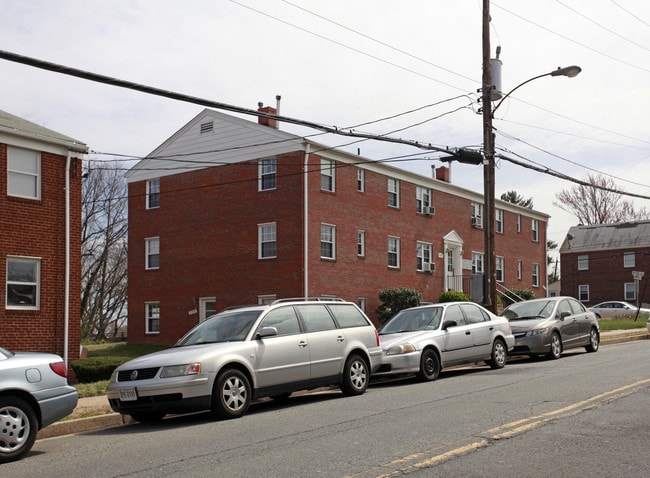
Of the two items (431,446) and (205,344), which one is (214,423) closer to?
(205,344)

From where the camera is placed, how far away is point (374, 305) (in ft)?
108

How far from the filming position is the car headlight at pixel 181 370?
Result: 1022cm

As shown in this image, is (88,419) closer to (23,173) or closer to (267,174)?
(23,173)

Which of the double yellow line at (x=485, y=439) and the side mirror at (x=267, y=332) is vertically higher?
the side mirror at (x=267, y=332)

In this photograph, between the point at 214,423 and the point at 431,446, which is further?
the point at 214,423

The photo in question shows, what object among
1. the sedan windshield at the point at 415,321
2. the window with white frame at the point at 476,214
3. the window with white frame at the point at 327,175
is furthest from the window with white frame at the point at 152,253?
the sedan windshield at the point at 415,321

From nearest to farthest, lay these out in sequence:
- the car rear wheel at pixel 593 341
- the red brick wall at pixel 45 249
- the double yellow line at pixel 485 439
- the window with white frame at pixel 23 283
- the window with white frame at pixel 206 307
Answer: the double yellow line at pixel 485 439, the red brick wall at pixel 45 249, the window with white frame at pixel 23 283, the car rear wheel at pixel 593 341, the window with white frame at pixel 206 307

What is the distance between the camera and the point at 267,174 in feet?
102

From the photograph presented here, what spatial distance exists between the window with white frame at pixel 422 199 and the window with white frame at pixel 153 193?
11.9 m

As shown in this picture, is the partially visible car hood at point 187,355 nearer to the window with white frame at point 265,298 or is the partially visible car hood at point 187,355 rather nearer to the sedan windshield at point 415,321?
the sedan windshield at point 415,321

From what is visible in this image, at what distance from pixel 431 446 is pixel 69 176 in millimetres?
15692

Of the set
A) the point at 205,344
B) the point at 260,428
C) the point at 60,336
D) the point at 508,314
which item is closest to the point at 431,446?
the point at 260,428

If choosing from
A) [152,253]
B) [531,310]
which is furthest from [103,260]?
[531,310]

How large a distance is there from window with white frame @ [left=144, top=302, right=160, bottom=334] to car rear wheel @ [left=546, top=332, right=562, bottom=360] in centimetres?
2023
